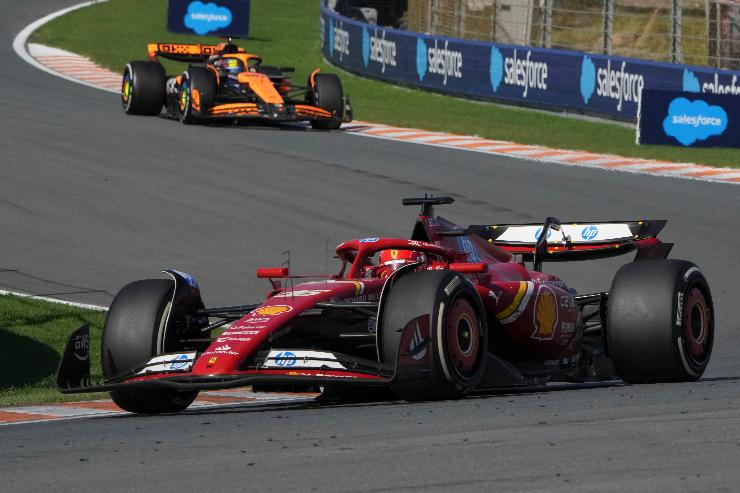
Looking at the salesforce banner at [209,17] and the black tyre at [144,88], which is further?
the salesforce banner at [209,17]

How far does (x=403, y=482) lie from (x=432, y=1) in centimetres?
2773

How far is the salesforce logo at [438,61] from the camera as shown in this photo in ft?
98.9

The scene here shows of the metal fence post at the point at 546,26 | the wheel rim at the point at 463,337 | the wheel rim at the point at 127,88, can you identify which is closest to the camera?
the wheel rim at the point at 463,337

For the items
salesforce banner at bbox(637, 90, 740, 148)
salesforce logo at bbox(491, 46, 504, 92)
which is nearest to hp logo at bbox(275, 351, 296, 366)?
Answer: salesforce banner at bbox(637, 90, 740, 148)

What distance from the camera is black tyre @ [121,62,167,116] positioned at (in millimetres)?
25469

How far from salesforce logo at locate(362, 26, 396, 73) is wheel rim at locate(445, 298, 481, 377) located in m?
24.3

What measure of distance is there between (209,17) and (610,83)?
1382 centimetres

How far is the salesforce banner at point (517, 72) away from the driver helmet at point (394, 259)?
14.6 meters

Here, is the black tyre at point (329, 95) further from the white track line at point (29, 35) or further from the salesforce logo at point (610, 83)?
the white track line at point (29, 35)

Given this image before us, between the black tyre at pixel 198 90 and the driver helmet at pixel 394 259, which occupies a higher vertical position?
the black tyre at pixel 198 90

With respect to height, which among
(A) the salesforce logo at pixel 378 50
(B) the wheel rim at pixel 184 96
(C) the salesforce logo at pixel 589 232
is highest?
(A) the salesforce logo at pixel 378 50

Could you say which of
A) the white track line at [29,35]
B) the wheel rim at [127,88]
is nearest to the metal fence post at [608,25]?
the wheel rim at [127,88]

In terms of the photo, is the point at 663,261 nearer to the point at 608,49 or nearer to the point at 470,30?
the point at 608,49

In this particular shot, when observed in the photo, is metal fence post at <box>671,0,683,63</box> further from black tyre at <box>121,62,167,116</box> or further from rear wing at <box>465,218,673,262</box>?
rear wing at <box>465,218,673,262</box>
